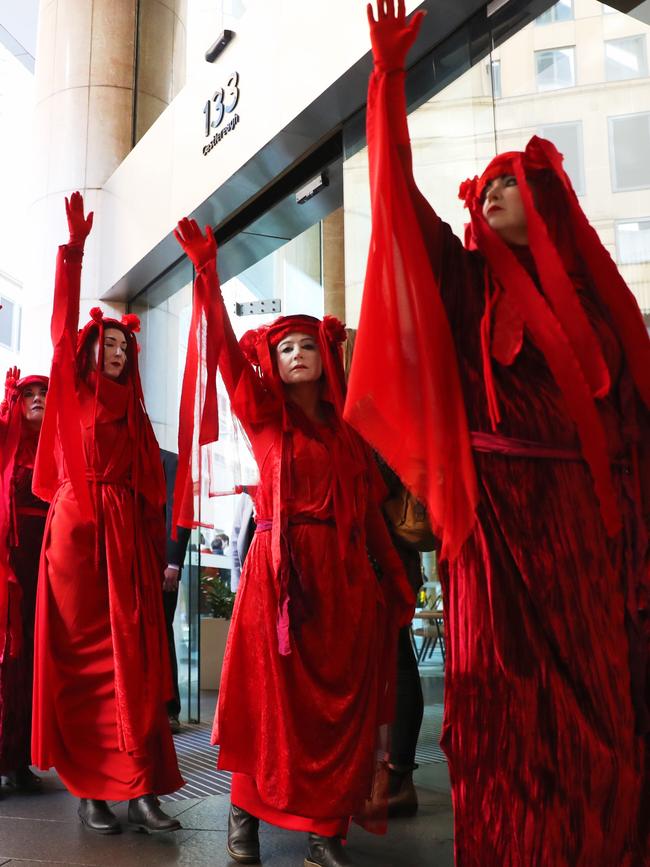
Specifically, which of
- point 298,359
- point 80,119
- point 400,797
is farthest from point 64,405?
point 80,119

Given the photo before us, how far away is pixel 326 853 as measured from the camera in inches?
101

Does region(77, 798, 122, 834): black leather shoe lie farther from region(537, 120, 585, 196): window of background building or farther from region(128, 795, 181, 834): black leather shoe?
region(537, 120, 585, 196): window of background building

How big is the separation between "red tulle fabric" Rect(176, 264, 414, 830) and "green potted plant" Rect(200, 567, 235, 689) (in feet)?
10.7

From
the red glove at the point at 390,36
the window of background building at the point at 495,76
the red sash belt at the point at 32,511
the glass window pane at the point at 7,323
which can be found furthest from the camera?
the glass window pane at the point at 7,323

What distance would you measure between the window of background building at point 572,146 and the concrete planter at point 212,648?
424cm

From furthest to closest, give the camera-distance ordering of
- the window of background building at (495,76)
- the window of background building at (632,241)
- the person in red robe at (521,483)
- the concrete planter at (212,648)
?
the concrete planter at (212,648) < the window of background building at (495,76) < the window of background building at (632,241) < the person in red robe at (521,483)

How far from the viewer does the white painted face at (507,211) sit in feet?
6.44

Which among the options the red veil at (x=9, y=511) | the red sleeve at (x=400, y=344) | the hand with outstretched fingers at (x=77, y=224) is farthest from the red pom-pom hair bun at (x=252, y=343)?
the red veil at (x=9, y=511)

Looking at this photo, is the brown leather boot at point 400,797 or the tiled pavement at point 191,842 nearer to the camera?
the tiled pavement at point 191,842

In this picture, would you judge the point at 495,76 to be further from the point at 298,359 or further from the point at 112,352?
the point at 112,352

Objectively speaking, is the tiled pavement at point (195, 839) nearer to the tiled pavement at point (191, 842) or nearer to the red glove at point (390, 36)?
the tiled pavement at point (191, 842)

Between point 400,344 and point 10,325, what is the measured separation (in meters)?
9.95

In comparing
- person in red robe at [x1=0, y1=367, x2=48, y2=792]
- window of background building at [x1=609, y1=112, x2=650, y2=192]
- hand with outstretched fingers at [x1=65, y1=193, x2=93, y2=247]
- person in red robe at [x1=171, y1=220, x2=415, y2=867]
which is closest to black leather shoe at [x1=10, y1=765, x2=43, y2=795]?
person in red robe at [x1=0, y1=367, x2=48, y2=792]

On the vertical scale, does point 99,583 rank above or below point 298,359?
below
